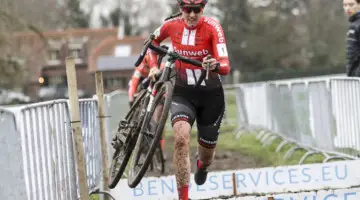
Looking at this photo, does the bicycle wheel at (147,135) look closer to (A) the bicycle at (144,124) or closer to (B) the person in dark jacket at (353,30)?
(A) the bicycle at (144,124)

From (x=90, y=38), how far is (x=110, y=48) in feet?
10.6

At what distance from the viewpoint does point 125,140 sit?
7098mm

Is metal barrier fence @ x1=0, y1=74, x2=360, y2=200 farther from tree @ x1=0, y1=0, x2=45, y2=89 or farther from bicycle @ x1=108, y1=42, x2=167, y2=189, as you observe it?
tree @ x1=0, y1=0, x2=45, y2=89

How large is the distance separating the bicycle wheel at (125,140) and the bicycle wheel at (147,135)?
0.21 metres

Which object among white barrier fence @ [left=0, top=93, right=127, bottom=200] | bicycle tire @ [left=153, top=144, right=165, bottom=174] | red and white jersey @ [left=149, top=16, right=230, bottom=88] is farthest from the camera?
bicycle tire @ [left=153, top=144, right=165, bottom=174]

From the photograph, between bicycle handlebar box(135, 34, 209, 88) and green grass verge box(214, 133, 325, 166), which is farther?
green grass verge box(214, 133, 325, 166)

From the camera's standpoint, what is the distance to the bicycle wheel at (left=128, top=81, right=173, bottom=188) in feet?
20.6

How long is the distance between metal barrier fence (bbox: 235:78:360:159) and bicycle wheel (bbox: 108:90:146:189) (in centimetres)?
307

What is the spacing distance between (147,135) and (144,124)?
11cm

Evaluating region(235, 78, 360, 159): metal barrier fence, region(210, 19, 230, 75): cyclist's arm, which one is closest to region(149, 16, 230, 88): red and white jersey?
region(210, 19, 230, 75): cyclist's arm

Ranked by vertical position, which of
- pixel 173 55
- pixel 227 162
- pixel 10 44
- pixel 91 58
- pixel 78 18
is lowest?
pixel 227 162

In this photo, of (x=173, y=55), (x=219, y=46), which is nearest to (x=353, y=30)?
(x=219, y=46)

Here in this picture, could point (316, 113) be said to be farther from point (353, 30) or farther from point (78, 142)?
point (78, 142)

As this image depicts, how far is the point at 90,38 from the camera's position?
90.5m
